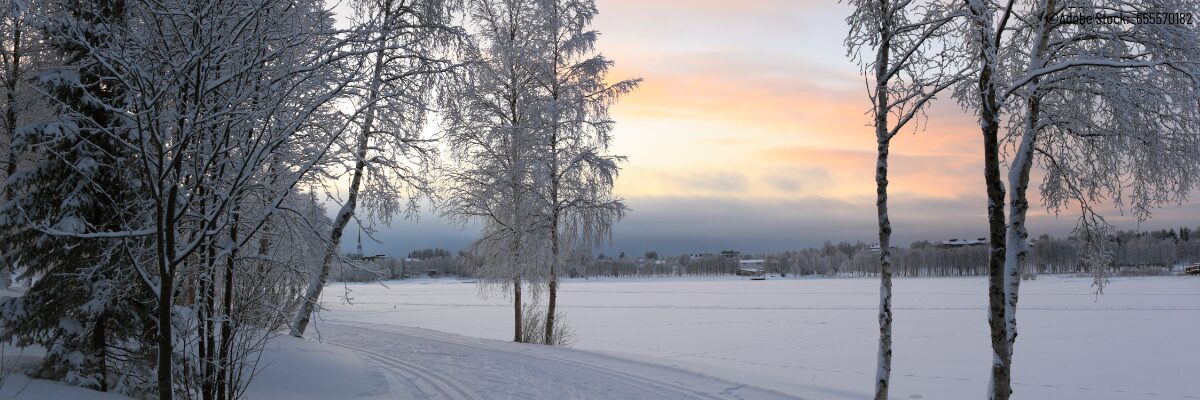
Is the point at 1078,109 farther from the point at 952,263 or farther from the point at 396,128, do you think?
the point at 952,263

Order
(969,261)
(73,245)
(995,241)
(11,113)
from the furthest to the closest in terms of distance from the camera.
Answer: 1. (969,261)
2. (11,113)
3. (995,241)
4. (73,245)

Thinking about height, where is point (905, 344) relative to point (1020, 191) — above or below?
below

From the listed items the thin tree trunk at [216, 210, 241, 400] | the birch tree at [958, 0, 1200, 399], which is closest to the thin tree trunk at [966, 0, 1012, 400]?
the birch tree at [958, 0, 1200, 399]

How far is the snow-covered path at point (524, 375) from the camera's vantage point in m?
10.2

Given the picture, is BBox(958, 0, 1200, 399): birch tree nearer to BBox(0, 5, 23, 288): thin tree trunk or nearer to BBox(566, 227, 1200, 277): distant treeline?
BBox(0, 5, 23, 288): thin tree trunk

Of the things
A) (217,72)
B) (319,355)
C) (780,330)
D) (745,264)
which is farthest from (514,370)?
(745,264)

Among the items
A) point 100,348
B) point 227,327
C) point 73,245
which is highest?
point 73,245

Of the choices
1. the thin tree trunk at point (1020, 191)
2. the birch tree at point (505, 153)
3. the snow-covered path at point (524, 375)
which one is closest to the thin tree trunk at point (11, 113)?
the snow-covered path at point (524, 375)

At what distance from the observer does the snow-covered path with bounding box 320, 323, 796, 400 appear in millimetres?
10164

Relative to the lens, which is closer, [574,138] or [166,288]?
[166,288]

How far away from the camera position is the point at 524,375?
38.1ft

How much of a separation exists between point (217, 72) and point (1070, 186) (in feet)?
36.2

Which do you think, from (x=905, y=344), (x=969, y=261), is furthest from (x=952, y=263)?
(x=905, y=344)

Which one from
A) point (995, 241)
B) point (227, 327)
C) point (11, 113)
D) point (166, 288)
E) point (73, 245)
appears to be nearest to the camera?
point (166, 288)
